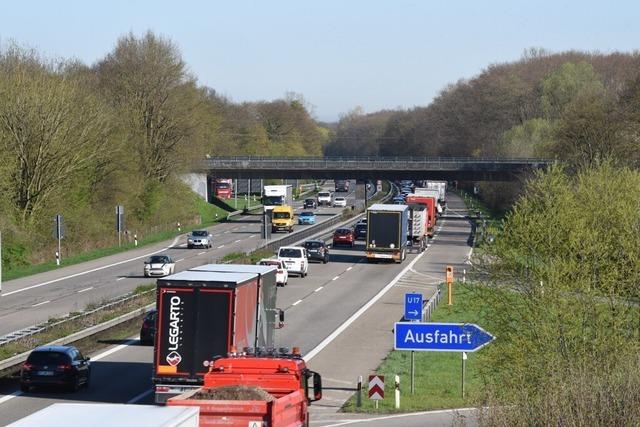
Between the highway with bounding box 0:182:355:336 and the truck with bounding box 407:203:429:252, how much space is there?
1019 centimetres

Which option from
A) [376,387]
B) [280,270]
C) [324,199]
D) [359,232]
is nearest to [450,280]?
[280,270]

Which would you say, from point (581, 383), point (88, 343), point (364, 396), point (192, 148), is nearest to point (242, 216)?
point (192, 148)

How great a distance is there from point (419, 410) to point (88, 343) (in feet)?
42.1

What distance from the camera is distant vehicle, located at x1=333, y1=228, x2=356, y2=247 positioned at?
3238 inches

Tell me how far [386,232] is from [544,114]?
75.3 metres

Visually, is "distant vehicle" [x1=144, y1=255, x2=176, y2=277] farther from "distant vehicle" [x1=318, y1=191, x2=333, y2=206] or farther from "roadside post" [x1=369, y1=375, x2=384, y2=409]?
"distant vehicle" [x1=318, y1=191, x2=333, y2=206]

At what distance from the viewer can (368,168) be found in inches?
4318

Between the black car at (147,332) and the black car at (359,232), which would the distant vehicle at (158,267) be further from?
the black car at (359,232)

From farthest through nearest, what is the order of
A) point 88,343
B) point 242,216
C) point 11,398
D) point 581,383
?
point 242,216 → point 88,343 → point 11,398 → point 581,383

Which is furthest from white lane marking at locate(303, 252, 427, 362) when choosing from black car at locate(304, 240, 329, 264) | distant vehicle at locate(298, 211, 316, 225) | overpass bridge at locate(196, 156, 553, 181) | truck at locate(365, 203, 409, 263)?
overpass bridge at locate(196, 156, 553, 181)

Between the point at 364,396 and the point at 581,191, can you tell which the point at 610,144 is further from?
the point at 364,396

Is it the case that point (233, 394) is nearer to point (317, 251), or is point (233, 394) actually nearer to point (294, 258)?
point (294, 258)

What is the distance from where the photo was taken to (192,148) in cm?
9388

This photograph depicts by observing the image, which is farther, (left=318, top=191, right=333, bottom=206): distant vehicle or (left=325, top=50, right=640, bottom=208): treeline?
(left=318, top=191, right=333, bottom=206): distant vehicle
